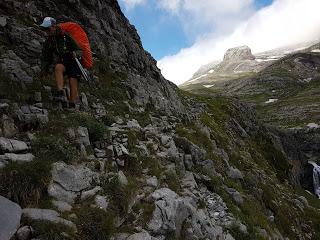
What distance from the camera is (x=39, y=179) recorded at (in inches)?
351

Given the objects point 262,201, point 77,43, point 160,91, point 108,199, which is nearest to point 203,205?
point 108,199

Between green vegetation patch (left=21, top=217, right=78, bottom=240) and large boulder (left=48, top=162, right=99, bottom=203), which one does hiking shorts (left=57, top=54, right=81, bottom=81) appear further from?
green vegetation patch (left=21, top=217, right=78, bottom=240)

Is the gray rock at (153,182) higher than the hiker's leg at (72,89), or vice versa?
the hiker's leg at (72,89)

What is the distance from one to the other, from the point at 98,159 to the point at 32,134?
2.04m

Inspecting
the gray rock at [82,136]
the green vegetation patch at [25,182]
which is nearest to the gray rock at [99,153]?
the gray rock at [82,136]

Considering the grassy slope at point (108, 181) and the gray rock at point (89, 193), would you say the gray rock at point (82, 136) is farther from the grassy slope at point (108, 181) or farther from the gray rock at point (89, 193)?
the gray rock at point (89, 193)

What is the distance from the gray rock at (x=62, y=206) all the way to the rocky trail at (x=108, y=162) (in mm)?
23

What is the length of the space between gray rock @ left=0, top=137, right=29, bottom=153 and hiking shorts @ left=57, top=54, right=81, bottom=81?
470 centimetres

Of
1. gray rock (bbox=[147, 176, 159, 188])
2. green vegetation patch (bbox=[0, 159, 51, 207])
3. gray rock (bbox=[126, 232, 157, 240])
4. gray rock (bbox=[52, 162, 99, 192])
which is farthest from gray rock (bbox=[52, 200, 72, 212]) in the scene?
gray rock (bbox=[147, 176, 159, 188])

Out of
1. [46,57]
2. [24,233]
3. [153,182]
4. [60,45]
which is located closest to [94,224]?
[24,233]

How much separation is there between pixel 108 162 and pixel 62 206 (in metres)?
3.07

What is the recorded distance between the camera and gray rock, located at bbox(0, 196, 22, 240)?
23.3 ft

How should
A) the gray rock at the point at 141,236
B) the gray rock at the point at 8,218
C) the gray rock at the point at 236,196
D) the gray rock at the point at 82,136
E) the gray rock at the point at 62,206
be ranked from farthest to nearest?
the gray rock at the point at 236,196
the gray rock at the point at 82,136
the gray rock at the point at 141,236
the gray rock at the point at 62,206
the gray rock at the point at 8,218

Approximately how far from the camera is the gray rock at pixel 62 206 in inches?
337
